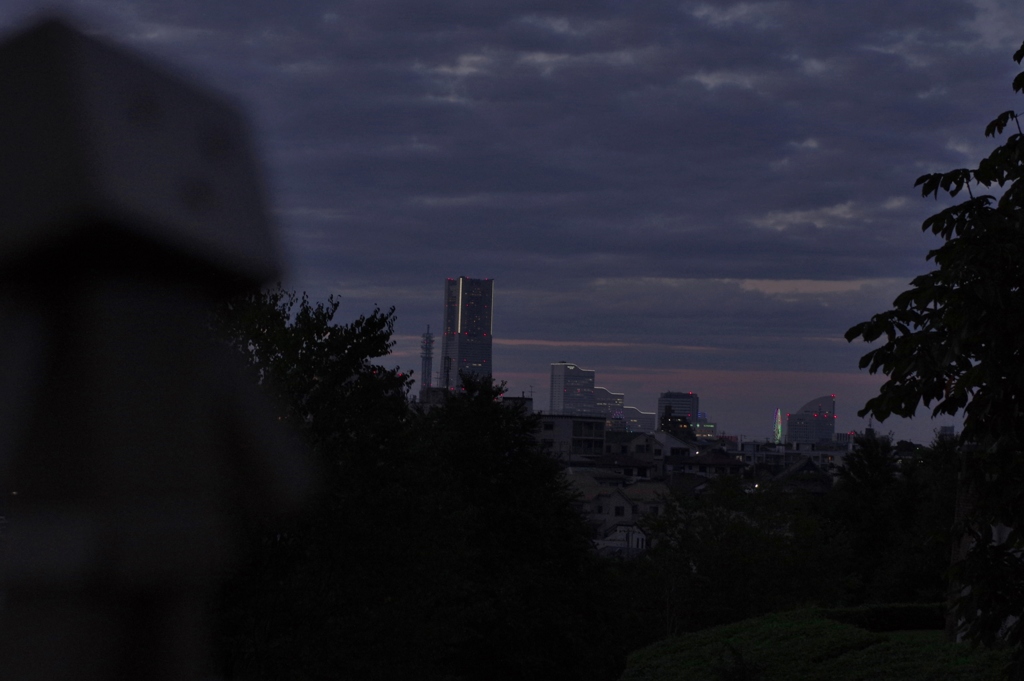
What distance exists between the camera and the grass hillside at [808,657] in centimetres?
1184

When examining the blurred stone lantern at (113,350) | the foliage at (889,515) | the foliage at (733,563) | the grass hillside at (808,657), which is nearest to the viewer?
the blurred stone lantern at (113,350)

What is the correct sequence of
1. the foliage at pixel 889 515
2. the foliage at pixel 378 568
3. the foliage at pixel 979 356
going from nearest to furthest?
the foliage at pixel 979 356 < the foliage at pixel 378 568 < the foliage at pixel 889 515

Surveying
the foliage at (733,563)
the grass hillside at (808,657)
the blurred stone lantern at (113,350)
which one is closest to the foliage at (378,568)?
the grass hillside at (808,657)

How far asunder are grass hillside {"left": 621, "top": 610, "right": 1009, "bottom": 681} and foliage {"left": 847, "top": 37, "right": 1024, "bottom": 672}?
3.55m

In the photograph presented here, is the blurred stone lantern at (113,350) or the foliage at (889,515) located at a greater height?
the blurred stone lantern at (113,350)

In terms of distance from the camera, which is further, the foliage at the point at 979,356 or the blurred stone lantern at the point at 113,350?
the foliage at the point at 979,356

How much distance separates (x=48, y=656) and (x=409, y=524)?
19816 millimetres

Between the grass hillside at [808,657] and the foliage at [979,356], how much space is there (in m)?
3.55

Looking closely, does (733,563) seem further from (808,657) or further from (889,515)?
(808,657)

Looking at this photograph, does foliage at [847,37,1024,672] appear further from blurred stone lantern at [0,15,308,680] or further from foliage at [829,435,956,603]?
foliage at [829,435,956,603]

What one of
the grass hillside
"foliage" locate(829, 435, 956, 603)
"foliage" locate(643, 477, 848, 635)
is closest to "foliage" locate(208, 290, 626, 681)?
the grass hillside

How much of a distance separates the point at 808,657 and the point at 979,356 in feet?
34.2

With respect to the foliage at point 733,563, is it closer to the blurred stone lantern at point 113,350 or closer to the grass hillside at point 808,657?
the grass hillside at point 808,657

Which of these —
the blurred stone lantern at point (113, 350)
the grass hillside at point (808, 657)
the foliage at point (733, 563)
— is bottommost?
the foliage at point (733, 563)
